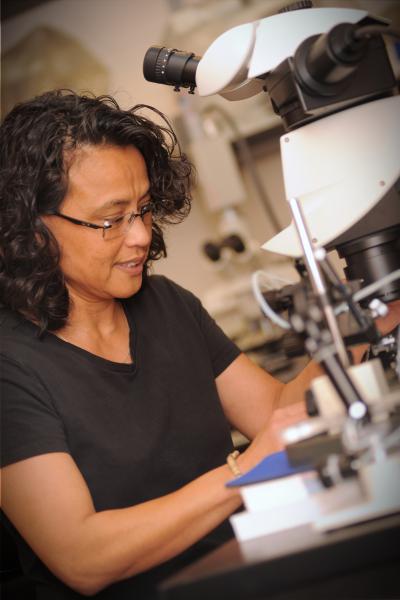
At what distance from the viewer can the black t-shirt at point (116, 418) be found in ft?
4.01

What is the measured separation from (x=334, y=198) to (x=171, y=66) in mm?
403

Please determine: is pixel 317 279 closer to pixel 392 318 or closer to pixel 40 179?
pixel 392 318

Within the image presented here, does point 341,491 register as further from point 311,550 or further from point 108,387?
point 108,387

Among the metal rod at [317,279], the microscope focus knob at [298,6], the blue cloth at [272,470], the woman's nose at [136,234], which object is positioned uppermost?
the microscope focus knob at [298,6]

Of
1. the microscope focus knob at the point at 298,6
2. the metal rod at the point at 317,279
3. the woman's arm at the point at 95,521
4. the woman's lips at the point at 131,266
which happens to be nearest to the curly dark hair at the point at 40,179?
the woman's lips at the point at 131,266

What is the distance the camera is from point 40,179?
1.36 meters

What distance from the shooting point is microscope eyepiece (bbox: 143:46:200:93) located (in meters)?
1.21

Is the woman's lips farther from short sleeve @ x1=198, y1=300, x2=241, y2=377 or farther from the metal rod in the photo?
the metal rod

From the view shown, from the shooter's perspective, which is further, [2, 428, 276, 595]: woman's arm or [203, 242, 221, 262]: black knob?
[203, 242, 221, 262]: black knob

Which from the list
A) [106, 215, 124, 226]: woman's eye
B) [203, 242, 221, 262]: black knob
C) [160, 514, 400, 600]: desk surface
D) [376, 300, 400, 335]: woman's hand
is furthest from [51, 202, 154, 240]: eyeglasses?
[203, 242, 221, 262]: black knob

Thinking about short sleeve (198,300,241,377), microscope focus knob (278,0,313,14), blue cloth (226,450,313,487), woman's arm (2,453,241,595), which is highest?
microscope focus knob (278,0,313,14)

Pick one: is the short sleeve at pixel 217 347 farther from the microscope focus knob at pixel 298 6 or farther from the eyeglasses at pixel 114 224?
the microscope focus knob at pixel 298 6

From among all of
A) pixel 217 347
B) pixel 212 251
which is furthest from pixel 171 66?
pixel 212 251

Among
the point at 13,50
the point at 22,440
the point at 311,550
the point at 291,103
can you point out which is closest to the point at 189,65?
the point at 291,103
